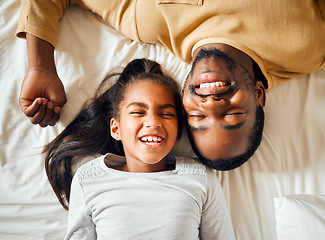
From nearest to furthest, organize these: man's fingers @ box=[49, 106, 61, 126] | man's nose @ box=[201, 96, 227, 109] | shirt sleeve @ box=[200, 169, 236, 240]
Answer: man's nose @ box=[201, 96, 227, 109] → shirt sleeve @ box=[200, 169, 236, 240] → man's fingers @ box=[49, 106, 61, 126]

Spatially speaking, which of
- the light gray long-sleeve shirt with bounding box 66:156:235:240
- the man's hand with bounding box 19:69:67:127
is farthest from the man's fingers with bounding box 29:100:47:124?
the light gray long-sleeve shirt with bounding box 66:156:235:240

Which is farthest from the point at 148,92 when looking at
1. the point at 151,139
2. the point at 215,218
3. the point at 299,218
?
the point at 299,218

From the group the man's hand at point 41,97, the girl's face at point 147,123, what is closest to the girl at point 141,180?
the girl's face at point 147,123

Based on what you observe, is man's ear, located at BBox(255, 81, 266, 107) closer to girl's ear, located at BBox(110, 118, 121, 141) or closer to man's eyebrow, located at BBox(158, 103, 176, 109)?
man's eyebrow, located at BBox(158, 103, 176, 109)

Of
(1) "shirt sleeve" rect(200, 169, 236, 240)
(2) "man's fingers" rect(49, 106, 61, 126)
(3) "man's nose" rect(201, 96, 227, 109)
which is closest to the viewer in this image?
(3) "man's nose" rect(201, 96, 227, 109)

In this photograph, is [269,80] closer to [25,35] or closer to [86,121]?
[86,121]

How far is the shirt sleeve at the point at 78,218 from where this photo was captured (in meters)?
1.09

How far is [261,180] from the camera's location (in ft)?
3.92

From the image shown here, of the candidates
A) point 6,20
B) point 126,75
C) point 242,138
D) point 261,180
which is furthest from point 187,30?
point 6,20

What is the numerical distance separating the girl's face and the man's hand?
0.29m

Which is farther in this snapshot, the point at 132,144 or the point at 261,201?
the point at 261,201

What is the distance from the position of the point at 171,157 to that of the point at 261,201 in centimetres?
41

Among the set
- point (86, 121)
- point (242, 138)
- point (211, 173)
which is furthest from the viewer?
point (86, 121)

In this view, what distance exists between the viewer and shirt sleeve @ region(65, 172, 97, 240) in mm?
1091
